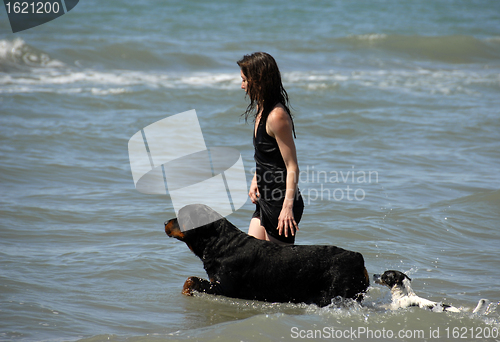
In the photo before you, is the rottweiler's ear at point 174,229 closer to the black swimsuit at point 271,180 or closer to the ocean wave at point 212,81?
the black swimsuit at point 271,180

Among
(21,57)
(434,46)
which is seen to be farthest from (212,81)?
(434,46)

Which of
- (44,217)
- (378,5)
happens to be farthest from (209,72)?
(378,5)

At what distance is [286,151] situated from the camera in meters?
3.81

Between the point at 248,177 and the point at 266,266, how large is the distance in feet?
12.6

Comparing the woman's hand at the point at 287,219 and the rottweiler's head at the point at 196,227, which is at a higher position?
the woman's hand at the point at 287,219

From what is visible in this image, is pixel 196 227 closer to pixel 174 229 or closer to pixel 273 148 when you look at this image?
pixel 174 229

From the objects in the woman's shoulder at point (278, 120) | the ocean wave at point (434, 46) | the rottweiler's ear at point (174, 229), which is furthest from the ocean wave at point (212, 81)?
the woman's shoulder at point (278, 120)

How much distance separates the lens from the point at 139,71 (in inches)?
646

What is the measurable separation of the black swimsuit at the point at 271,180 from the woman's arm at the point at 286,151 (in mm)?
78

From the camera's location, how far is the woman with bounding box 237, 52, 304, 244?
3.79 m

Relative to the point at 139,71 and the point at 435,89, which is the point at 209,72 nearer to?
the point at 139,71

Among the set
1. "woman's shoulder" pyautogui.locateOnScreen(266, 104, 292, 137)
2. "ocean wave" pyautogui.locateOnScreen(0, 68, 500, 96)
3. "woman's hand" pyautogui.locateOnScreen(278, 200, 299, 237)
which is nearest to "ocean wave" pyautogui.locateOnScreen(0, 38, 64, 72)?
"ocean wave" pyautogui.locateOnScreen(0, 68, 500, 96)

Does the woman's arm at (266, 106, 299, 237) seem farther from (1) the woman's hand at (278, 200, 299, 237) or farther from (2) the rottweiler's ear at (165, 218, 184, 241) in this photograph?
(2) the rottweiler's ear at (165, 218, 184, 241)

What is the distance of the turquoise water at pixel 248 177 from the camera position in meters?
4.04
